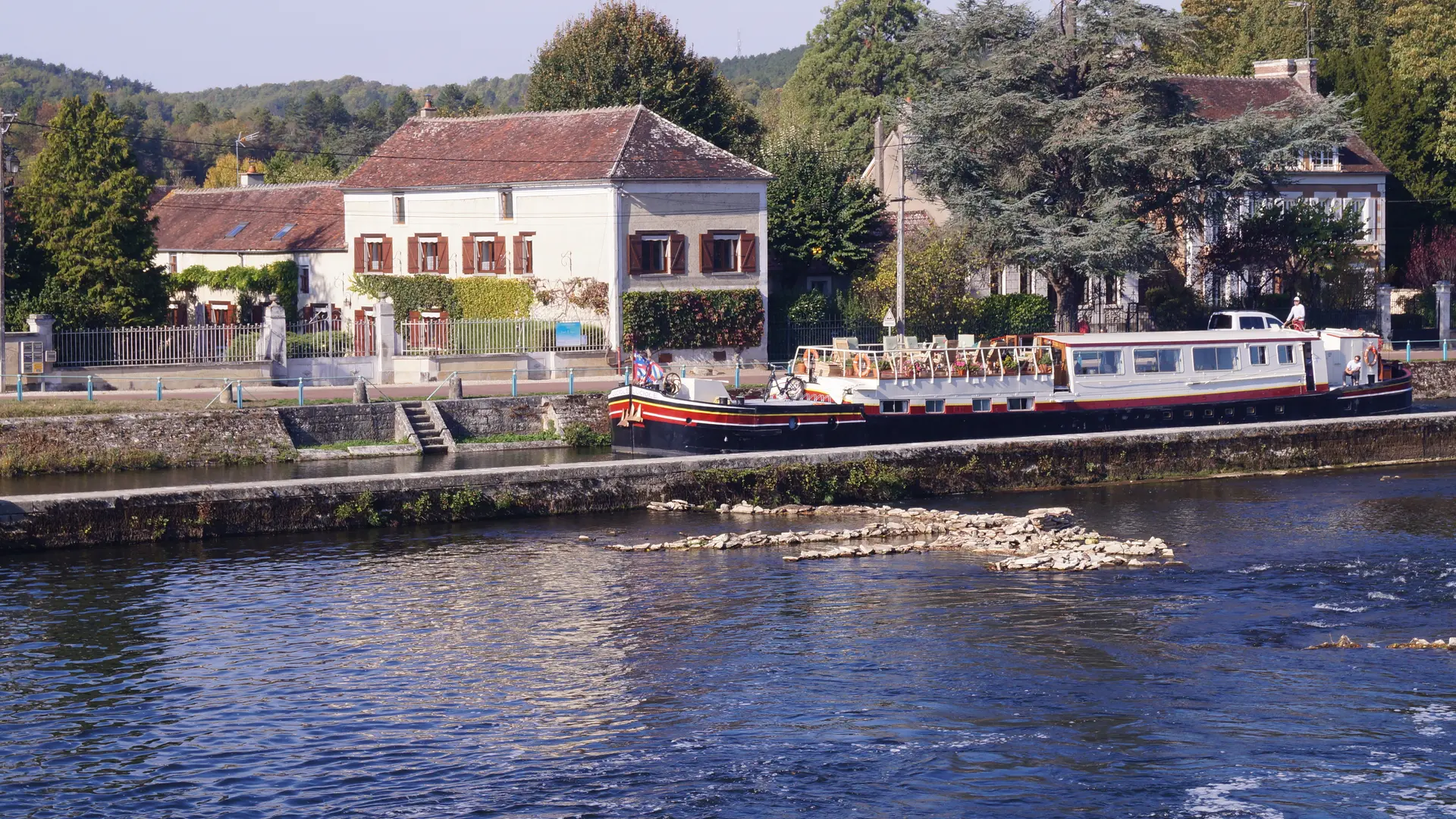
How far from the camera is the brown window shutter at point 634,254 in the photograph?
152 ft

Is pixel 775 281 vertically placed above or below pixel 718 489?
above

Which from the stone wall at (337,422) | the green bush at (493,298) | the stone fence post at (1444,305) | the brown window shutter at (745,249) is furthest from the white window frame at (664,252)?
the stone fence post at (1444,305)

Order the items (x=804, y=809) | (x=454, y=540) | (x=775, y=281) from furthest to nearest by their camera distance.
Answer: (x=775, y=281) < (x=454, y=540) < (x=804, y=809)

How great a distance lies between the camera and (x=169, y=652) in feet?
67.7

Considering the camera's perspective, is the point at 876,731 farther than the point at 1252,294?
No

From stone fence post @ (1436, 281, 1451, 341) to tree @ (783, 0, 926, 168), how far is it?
1687 inches

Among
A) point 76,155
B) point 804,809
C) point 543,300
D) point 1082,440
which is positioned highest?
point 76,155

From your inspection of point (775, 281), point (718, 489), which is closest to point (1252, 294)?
point (775, 281)

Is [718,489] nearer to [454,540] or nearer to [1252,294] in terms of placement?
[454,540]

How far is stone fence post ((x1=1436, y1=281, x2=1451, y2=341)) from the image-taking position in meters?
56.1

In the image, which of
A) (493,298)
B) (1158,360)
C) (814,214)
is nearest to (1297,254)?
(814,214)

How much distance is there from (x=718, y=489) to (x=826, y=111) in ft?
221

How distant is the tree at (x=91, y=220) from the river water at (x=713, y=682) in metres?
17.5

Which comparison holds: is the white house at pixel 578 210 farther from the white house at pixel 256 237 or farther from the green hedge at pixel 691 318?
the white house at pixel 256 237
